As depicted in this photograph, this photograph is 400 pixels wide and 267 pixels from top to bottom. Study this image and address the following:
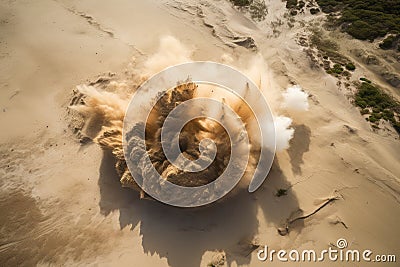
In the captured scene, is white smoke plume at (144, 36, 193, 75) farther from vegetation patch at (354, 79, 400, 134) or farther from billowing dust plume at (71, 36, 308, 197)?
vegetation patch at (354, 79, 400, 134)

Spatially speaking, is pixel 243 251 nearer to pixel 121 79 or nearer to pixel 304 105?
pixel 304 105

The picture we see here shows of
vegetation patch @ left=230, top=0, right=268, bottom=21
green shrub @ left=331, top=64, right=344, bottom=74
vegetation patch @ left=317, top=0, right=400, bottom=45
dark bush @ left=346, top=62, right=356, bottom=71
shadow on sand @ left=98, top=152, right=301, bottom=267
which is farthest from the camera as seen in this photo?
vegetation patch @ left=230, top=0, right=268, bottom=21

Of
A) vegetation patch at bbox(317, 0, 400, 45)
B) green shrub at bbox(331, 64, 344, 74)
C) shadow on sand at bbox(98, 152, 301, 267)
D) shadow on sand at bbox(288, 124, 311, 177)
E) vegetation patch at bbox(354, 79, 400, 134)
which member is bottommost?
shadow on sand at bbox(98, 152, 301, 267)

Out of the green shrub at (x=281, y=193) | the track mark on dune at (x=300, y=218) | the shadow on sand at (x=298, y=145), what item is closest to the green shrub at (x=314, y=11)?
the shadow on sand at (x=298, y=145)

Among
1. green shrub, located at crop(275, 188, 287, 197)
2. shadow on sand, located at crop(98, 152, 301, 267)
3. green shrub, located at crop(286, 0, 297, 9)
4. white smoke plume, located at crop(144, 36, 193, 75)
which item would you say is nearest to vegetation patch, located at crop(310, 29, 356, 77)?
green shrub, located at crop(286, 0, 297, 9)

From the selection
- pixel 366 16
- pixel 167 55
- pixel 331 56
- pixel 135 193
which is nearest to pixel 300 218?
pixel 135 193

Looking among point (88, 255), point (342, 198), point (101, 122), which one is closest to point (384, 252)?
point (342, 198)

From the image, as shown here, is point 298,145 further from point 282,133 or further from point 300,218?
point 300,218
